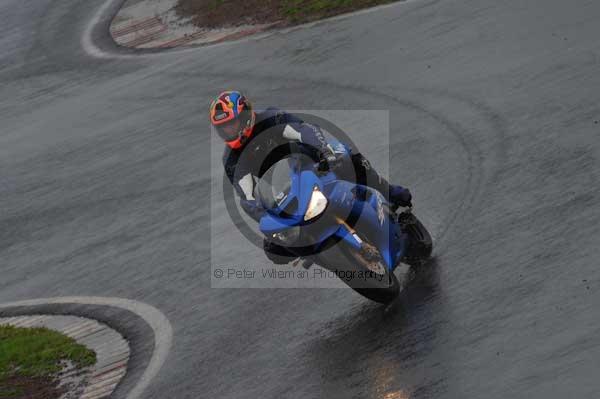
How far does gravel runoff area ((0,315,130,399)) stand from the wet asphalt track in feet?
2.15

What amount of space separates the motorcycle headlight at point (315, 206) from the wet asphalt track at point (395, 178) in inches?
53.0

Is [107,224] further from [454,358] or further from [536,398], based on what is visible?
[536,398]

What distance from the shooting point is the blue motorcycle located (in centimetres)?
923

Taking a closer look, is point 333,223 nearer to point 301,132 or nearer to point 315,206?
point 315,206

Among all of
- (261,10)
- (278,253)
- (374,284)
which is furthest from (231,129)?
(261,10)

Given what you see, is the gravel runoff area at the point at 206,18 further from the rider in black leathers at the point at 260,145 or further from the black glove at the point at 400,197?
the rider in black leathers at the point at 260,145

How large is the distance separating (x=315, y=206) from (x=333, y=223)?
0.40 meters

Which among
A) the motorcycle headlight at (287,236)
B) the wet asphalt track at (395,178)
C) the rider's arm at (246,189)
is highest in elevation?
the rider's arm at (246,189)

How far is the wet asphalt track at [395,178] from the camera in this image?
8.89 m

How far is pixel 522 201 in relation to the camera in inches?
440

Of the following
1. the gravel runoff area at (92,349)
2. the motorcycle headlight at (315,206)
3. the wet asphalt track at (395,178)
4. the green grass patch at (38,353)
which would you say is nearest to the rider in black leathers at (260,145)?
the motorcycle headlight at (315,206)

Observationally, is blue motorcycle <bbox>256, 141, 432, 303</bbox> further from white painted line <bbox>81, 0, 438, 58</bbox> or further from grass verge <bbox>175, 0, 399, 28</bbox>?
grass verge <bbox>175, 0, 399, 28</bbox>

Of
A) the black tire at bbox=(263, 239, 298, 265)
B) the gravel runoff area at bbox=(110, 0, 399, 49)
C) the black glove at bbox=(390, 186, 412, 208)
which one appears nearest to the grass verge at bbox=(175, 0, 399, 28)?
the gravel runoff area at bbox=(110, 0, 399, 49)

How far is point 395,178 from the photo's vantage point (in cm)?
1323
